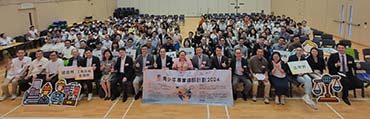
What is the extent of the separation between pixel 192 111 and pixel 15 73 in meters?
4.77

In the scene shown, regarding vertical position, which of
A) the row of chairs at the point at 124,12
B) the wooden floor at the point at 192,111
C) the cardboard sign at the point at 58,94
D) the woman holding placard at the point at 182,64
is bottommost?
the wooden floor at the point at 192,111

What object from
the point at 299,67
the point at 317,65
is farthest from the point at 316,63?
the point at 299,67

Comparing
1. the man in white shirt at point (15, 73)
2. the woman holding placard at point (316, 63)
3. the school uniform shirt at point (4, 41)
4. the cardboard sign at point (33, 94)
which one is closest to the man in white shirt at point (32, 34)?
the school uniform shirt at point (4, 41)

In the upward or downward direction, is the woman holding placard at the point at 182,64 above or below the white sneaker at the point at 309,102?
above

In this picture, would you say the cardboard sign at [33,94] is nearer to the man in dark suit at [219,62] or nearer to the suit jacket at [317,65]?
the man in dark suit at [219,62]

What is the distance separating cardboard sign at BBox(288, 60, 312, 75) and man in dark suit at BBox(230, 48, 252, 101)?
3.37 feet

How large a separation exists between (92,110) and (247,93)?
367cm

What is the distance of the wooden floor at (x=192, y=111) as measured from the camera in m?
7.23

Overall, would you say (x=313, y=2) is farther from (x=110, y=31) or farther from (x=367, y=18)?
(x=110, y=31)

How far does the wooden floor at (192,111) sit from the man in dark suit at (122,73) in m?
0.39

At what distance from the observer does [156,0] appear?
3378 centimetres

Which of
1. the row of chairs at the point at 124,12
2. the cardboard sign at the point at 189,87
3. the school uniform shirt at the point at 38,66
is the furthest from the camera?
the row of chairs at the point at 124,12

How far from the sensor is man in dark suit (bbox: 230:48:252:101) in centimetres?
821

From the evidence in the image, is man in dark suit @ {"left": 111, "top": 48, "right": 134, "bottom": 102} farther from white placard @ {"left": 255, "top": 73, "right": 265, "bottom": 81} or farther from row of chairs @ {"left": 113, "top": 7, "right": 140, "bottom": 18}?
row of chairs @ {"left": 113, "top": 7, "right": 140, "bottom": 18}
